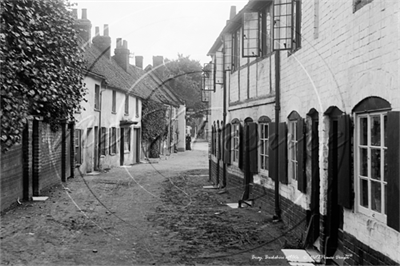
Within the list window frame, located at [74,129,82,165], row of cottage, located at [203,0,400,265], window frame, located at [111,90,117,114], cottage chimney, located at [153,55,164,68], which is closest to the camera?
row of cottage, located at [203,0,400,265]

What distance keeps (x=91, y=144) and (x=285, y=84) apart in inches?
554

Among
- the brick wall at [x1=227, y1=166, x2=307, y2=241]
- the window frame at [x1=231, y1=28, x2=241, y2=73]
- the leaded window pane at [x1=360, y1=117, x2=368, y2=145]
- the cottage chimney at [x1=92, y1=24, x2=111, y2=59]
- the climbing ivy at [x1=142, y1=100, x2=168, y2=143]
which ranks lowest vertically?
the brick wall at [x1=227, y1=166, x2=307, y2=241]

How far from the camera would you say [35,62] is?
9.79 meters

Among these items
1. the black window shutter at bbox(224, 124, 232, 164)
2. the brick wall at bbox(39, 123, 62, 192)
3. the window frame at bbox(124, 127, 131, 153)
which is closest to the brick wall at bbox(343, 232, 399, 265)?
the black window shutter at bbox(224, 124, 232, 164)

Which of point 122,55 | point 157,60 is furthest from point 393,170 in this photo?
Answer: point 157,60

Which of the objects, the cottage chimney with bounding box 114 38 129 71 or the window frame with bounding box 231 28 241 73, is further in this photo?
the cottage chimney with bounding box 114 38 129 71

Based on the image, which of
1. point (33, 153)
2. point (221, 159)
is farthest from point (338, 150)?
point (221, 159)

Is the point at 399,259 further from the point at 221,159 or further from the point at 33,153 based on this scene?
the point at 221,159

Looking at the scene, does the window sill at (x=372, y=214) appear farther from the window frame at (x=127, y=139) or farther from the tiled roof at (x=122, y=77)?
the window frame at (x=127, y=139)

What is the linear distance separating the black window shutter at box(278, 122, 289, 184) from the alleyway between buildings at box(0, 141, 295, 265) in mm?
1098

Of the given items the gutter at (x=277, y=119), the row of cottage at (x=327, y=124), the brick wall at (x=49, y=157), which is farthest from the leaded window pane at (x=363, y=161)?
the brick wall at (x=49, y=157)

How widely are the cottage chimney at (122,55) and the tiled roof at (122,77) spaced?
62 cm

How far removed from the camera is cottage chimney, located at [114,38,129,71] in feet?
112

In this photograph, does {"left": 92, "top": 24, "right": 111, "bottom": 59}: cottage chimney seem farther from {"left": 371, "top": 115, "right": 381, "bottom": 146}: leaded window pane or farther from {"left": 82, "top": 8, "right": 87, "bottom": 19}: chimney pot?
{"left": 371, "top": 115, "right": 381, "bottom": 146}: leaded window pane
